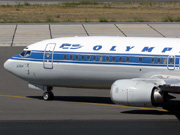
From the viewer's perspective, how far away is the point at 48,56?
34000 mm

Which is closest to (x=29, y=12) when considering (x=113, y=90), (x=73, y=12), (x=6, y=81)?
(x=73, y=12)

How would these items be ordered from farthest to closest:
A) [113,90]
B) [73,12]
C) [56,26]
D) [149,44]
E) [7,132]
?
[73,12] → [56,26] → [149,44] → [113,90] → [7,132]

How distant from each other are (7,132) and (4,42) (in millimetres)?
30115

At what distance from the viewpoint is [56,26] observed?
65.8 metres

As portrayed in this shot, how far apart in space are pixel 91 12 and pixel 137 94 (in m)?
56.0

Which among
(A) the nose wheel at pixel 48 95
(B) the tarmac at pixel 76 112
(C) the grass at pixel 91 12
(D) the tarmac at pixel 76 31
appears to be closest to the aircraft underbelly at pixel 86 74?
(A) the nose wheel at pixel 48 95

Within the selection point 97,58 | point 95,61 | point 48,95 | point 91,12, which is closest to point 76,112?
point 95,61

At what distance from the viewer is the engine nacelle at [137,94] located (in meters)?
→ 29.6

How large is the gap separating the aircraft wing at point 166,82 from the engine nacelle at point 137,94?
0.40 m

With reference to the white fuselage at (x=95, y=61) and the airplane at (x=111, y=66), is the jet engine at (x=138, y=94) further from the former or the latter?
the white fuselage at (x=95, y=61)

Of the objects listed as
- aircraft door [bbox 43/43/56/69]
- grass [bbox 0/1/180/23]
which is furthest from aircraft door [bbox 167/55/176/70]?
grass [bbox 0/1/180/23]

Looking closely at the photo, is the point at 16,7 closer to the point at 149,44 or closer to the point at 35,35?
the point at 35,35

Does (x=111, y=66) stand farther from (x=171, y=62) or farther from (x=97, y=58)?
(x=171, y=62)

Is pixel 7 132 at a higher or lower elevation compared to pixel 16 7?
lower
